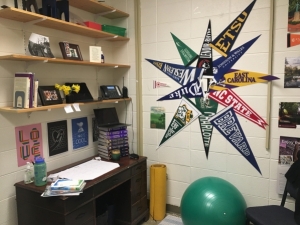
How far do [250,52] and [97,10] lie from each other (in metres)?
1.73

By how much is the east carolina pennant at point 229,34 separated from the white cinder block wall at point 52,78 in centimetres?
105

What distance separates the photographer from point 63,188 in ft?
6.30

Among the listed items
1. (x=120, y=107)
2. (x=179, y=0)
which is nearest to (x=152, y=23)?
(x=179, y=0)

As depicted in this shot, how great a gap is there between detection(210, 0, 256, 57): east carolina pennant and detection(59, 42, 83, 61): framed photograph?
4.56ft

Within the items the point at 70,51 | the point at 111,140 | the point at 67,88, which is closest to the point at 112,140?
the point at 111,140

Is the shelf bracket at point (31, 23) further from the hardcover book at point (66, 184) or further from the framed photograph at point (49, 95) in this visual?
the hardcover book at point (66, 184)

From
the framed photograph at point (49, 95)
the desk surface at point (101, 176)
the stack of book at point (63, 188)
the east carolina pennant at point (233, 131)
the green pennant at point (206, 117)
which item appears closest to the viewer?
the stack of book at point (63, 188)

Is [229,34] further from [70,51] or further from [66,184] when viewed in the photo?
[66,184]

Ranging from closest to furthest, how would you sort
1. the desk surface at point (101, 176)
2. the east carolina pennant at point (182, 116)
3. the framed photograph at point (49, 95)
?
1. the desk surface at point (101, 176)
2. the framed photograph at point (49, 95)
3. the east carolina pennant at point (182, 116)

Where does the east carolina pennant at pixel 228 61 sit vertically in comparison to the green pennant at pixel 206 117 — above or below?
above

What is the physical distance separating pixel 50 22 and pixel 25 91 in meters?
0.67

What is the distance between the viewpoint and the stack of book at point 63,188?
1.90 metres

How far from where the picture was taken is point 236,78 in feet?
8.41

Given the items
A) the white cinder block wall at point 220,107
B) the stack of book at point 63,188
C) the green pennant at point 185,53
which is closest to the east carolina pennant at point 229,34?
the white cinder block wall at point 220,107
